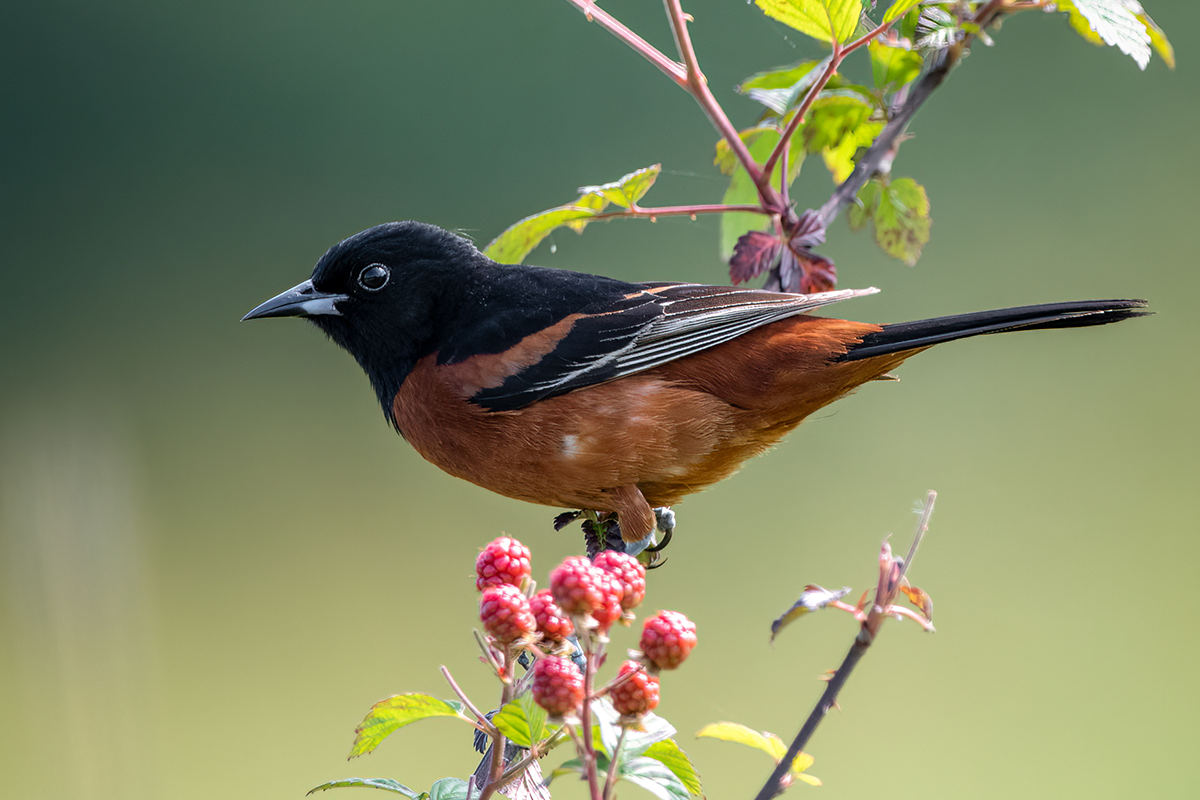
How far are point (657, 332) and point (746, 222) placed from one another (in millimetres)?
274

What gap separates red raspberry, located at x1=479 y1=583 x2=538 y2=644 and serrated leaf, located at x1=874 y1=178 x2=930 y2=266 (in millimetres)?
1033

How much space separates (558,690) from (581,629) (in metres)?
0.06

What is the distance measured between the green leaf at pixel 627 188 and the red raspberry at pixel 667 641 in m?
0.72

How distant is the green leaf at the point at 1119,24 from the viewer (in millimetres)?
1285

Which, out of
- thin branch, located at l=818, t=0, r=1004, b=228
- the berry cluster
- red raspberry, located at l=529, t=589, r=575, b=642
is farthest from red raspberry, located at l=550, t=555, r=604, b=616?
thin branch, located at l=818, t=0, r=1004, b=228

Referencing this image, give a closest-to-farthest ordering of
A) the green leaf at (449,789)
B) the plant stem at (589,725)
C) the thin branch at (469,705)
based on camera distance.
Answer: the plant stem at (589,725) → the thin branch at (469,705) → the green leaf at (449,789)

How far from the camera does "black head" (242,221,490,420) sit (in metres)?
1.63

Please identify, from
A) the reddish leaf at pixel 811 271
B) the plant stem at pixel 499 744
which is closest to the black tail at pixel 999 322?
the reddish leaf at pixel 811 271

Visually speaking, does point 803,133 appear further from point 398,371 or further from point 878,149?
point 398,371

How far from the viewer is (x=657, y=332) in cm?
167

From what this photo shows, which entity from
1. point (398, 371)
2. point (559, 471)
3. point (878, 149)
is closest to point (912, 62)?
point (878, 149)

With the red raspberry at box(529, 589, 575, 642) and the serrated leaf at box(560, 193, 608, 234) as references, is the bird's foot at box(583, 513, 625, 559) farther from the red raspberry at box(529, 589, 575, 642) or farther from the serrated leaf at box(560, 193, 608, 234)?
the red raspberry at box(529, 589, 575, 642)

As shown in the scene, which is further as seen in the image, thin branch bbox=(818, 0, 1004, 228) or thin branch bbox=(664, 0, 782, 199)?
thin branch bbox=(818, 0, 1004, 228)

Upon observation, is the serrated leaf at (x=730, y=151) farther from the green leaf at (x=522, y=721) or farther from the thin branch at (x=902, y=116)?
the green leaf at (x=522, y=721)
